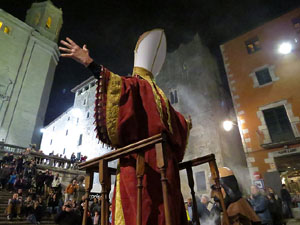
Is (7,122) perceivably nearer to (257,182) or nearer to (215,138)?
(215,138)

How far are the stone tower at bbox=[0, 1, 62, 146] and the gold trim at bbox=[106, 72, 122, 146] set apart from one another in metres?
19.8

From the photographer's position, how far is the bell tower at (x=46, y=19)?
2409 centimetres

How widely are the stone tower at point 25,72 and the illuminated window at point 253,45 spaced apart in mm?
20264

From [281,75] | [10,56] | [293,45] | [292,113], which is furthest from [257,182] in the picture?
[10,56]

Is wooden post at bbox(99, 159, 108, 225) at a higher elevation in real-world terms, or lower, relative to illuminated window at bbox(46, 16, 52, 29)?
lower

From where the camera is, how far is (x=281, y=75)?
13523 millimetres

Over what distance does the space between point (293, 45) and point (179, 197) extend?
52.3ft

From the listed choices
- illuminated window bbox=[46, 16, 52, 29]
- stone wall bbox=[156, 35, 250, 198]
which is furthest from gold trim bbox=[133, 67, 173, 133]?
illuminated window bbox=[46, 16, 52, 29]

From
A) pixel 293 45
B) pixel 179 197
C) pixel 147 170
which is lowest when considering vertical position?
pixel 179 197

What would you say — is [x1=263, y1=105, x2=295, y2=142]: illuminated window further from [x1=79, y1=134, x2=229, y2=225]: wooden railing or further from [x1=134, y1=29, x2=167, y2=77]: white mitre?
[x1=79, y1=134, x2=229, y2=225]: wooden railing

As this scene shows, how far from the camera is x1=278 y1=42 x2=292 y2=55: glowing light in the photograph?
1364 cm

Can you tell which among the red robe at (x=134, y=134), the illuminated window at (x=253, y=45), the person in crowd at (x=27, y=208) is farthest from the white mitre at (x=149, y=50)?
the illuminated window at (x=253, y=45)

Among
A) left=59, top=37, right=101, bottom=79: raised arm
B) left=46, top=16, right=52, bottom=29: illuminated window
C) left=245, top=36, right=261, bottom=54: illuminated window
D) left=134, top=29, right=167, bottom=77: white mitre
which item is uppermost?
left=46, top=16, right=52, bottom=29: illuminated window

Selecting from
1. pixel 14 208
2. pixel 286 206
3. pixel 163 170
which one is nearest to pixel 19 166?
pixel 14 208
